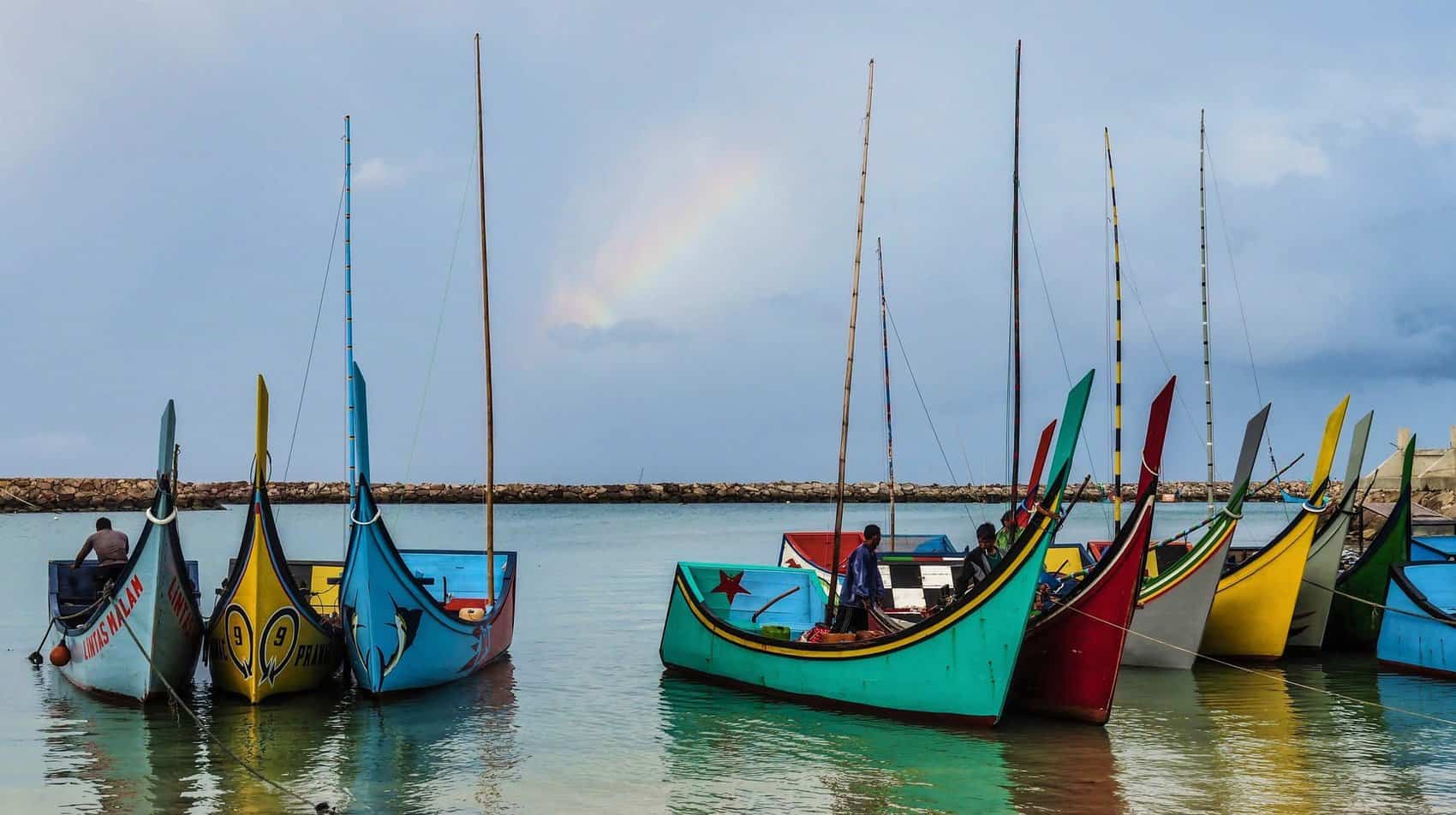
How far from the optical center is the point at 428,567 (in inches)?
900

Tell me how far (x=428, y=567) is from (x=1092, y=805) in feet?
47.3

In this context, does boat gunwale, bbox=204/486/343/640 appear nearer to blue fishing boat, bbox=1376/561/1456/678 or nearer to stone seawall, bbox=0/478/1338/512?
blue fishing boat, bbox=1376/561/1456/678

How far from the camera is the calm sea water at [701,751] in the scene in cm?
1198

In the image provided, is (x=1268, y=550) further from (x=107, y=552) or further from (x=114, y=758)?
(x=107, y=552)

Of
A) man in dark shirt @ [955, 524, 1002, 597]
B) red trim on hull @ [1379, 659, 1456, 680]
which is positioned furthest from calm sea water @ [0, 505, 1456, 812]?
man in dark shirt @ [955, 524, 1002, 597]

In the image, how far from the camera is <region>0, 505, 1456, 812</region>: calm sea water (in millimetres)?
11977

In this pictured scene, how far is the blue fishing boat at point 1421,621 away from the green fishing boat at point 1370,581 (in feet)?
4.01

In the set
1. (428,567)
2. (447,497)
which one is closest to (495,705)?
(428,567)

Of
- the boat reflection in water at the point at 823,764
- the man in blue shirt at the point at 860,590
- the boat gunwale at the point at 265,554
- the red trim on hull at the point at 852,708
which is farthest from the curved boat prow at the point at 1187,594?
the boat gunwale at the point at 265,554

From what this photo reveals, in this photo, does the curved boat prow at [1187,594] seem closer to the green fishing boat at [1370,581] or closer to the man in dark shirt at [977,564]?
the man in dark shirt at [977,564]

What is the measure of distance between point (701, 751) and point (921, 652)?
109 inches

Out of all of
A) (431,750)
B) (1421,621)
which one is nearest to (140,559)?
(431,750)

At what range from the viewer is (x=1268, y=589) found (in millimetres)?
19562

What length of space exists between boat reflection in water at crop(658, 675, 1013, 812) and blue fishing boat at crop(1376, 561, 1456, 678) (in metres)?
8.48
